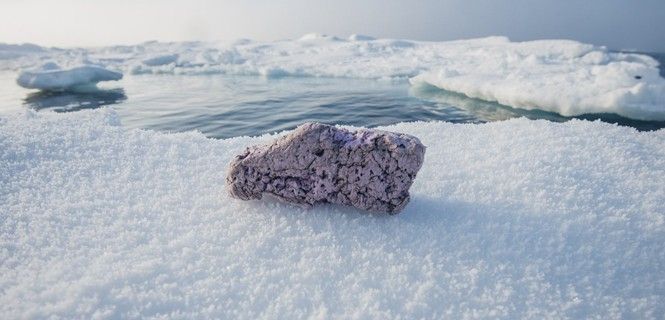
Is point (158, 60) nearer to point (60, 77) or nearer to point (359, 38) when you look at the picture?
point (60, 77)

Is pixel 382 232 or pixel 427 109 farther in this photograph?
pixel 427 109

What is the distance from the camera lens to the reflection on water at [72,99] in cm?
1149

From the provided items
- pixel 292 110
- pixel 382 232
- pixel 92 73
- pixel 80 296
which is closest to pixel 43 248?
pixel 80 296

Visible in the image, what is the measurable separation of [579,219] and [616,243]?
27 cm

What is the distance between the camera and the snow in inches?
552

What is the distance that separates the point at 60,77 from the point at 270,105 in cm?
942

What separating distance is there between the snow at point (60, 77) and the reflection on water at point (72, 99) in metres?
0.37

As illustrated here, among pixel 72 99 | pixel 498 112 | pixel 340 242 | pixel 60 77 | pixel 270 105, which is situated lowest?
pixel 340 242

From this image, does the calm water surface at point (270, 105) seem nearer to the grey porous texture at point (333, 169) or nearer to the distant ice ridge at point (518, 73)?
the distant ice ridge at point (518, 73)

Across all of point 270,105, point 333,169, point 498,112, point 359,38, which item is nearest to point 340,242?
point 333,169

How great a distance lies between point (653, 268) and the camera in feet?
7.95

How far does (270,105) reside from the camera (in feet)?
35.4

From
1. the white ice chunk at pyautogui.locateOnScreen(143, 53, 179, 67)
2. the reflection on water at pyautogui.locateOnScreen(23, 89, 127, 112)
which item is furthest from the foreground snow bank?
the white ice chunk at pyautogui.locateOnScreen(143, 53, 179, 67)

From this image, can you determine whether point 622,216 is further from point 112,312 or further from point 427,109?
point 427,109
